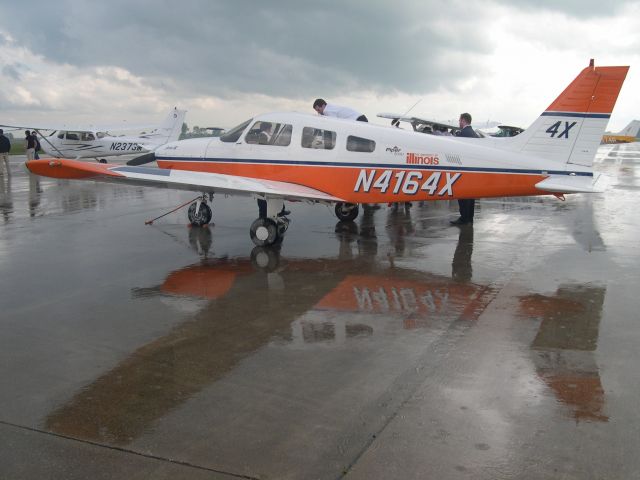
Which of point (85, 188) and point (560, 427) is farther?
point (85, 188)

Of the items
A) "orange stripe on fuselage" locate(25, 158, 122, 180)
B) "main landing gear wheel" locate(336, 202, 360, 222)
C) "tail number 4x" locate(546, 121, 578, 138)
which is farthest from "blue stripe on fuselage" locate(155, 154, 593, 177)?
"main landing gear wheel" locate(336, 202, 360, 222)

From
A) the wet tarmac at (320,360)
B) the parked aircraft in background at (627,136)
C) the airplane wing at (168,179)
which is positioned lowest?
the wet tarmac at (320,360)

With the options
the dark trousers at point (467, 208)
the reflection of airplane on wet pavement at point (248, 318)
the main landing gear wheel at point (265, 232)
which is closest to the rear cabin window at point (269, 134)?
the main landing gear wheel at point (265, 232)

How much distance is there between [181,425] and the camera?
3.76 metres

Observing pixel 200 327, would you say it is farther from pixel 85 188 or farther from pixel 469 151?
pixel 85 188

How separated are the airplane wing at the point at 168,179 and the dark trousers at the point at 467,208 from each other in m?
3.51

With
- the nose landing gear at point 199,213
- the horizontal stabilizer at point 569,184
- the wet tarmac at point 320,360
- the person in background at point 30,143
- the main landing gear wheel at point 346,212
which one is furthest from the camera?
the person in background at point 30,143

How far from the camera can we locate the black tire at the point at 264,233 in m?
9.50

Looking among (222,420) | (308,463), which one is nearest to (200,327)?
(222,420)

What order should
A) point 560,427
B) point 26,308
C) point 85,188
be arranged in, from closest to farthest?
point 560,427, point 26,308, point 85,188

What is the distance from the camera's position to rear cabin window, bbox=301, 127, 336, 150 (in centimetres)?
969

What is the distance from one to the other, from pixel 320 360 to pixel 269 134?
241 inches

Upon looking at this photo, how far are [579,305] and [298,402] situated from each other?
12.9ft

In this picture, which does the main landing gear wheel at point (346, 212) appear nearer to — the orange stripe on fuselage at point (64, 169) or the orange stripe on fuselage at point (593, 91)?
the orange stripe on fuselage at point (593, 91)
